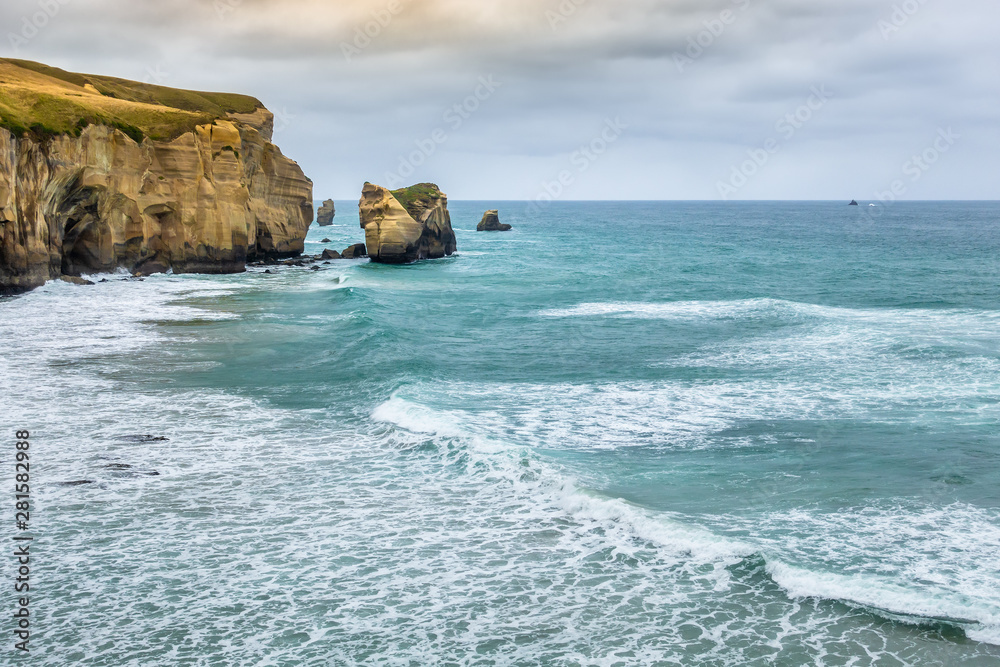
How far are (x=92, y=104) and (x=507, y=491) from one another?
3931 cm

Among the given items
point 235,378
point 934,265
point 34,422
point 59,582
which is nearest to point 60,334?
point 235,378

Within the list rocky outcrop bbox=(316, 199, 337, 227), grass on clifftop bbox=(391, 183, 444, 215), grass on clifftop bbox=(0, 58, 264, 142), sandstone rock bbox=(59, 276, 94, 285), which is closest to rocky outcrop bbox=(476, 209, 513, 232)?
rocky outcrop bbox=(316, 199, 337, 227)

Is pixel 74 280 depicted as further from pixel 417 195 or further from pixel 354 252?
pixel 417 195

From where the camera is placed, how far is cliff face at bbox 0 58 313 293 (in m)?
37.0

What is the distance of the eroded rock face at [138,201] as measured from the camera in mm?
36969

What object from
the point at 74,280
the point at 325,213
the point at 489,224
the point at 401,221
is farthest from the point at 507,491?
the point at 325,213

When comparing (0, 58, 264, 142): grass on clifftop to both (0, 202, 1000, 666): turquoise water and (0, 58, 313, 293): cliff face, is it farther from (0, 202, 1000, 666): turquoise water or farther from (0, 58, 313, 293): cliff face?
(0, 202, 1000, 666): turquoise water

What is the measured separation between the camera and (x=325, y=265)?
197 ft

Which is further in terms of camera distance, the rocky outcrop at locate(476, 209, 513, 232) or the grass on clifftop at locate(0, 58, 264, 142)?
the rocky outcrop at locate(476, 209, 513, 232)

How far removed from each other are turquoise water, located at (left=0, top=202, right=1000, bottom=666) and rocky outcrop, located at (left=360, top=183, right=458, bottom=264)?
87.9 feet

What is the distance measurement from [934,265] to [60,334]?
58.3 metres

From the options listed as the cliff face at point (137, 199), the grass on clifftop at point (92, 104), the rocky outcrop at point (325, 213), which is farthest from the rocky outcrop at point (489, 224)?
the cliff face at point (137, 199)

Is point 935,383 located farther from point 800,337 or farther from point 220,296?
point 220,296

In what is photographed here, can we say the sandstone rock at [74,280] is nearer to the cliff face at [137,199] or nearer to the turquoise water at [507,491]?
the cliff face at [137,199]
